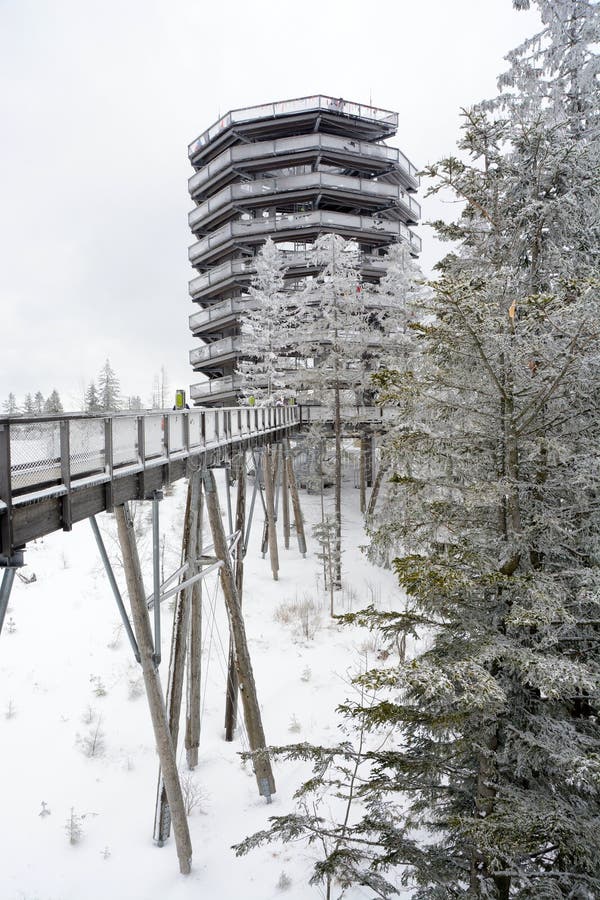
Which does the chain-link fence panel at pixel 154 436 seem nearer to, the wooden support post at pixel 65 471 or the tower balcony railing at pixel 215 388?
the wooden support post at pixel 65 471

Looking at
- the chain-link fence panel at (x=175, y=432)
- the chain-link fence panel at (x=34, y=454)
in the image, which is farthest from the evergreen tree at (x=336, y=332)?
the chain-link fence panel at (x=34, y=454)

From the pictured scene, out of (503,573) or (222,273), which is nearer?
(503,573)

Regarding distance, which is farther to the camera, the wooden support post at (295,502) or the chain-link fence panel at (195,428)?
the wooden support post at (295,502)

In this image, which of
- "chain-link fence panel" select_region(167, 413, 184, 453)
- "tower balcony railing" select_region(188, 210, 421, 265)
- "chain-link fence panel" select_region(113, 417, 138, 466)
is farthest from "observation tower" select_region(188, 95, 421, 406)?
"chain-link fence panel" select_region(113, 417, 138, 466)

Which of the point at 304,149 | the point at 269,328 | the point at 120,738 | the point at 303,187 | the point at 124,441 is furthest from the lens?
the point at 304,149

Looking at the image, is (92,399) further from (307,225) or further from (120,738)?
(120,738)

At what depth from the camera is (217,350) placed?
37625 mm

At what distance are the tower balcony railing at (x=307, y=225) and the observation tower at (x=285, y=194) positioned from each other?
7 centimetres

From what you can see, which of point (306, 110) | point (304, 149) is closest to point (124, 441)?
point (304, 149)

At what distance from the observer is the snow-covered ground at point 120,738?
828cm

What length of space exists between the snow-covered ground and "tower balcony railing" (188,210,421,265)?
25.9 m

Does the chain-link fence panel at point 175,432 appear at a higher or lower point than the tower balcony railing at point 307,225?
lower

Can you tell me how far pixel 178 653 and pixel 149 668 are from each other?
158 cm

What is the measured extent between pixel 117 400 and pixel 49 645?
142ft
